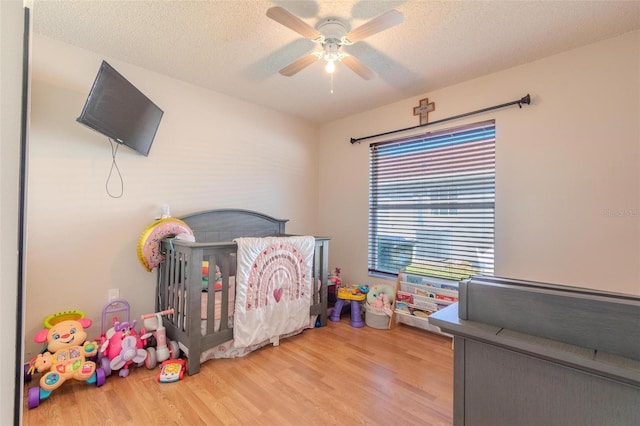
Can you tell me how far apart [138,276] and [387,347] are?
223 cm

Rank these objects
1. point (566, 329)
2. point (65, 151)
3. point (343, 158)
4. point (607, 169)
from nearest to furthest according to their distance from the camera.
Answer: point (566, 329)
point (607, 169)
point (65, 151)
point (343, 158)

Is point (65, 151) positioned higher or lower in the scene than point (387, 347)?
higher

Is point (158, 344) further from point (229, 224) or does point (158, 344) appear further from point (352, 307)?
point (352, 307)

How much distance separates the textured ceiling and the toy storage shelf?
1.90m

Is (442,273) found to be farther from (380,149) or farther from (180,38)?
(180,38)

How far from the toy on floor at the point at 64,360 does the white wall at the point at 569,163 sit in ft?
10.1

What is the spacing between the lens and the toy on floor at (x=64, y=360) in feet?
5.24

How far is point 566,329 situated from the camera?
31.7 inches

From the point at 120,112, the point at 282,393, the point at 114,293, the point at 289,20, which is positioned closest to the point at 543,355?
the point at 282,393

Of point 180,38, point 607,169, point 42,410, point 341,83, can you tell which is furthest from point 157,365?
point 607,169

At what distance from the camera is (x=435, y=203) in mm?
2795

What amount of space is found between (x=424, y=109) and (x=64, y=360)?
347 centimetres

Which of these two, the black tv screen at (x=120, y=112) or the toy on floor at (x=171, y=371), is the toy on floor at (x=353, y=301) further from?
the black tv screen at (x=120, y=112)

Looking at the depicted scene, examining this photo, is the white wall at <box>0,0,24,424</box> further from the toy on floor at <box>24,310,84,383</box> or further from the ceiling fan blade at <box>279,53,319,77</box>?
the toy on floor at <box>24,310,84,383</box>
